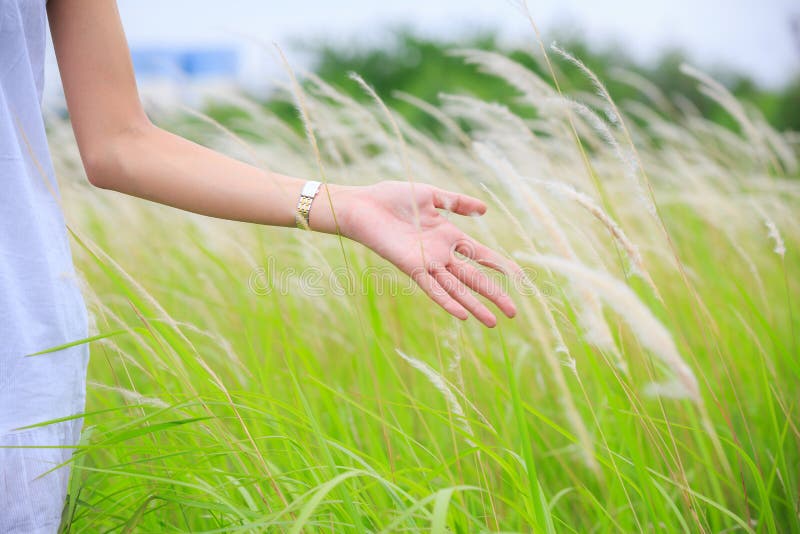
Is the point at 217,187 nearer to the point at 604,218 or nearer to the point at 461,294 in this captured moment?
the point at 461,294

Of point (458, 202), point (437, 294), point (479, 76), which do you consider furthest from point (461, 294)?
point (479, 76)

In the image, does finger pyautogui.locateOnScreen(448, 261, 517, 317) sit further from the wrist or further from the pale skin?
the wrist

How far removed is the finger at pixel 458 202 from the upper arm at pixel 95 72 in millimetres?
551

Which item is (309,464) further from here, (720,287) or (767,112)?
(767,112)

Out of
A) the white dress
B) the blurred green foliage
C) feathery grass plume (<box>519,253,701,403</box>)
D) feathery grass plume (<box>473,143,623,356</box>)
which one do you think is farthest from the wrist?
the blurred green foliage

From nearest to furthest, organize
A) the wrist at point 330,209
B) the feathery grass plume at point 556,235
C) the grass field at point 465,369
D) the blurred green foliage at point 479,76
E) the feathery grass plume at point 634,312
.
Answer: the feathery grass plume at point 634,312 → the feathery grass plume at point 556,235 → the grass field at point 465,369 → the wrist at point 330,209 → the blurred green foliage at point 479,76

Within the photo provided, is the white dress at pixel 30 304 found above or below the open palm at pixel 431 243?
below

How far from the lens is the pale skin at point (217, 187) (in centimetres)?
110

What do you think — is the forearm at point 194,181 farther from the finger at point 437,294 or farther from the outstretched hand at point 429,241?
the finger at point 437,294

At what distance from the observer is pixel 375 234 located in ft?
3.88

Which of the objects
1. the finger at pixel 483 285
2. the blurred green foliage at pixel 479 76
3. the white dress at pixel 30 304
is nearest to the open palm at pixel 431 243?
the finger at pixel 483 285

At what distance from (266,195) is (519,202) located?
49 centimetres

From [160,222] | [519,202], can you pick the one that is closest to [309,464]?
[519,202]

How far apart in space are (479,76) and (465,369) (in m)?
17.6
